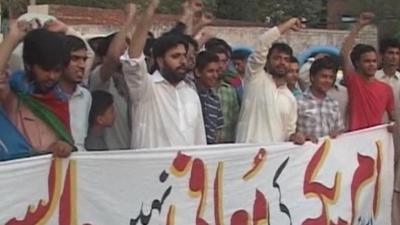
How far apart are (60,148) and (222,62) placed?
6.22 feet

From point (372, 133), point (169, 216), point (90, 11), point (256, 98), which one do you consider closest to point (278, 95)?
point (256, 98)

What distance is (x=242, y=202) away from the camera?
5297 mm

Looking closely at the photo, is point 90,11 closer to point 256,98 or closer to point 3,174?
point 256,98

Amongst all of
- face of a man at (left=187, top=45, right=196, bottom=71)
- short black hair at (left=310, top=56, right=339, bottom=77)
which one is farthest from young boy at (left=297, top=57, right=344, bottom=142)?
face of a man at (left=187, top=45, right=196, bottom=71)

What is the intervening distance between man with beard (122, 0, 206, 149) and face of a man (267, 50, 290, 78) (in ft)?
3.02

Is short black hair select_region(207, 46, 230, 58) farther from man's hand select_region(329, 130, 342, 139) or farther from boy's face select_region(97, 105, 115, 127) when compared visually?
boy's face select_region(97, 105, 115, 127)

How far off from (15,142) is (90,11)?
47.1 ft

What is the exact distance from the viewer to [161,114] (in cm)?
507

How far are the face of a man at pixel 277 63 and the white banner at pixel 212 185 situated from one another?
568mm

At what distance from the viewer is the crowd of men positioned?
4375 mm

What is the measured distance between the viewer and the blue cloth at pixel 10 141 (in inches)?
167

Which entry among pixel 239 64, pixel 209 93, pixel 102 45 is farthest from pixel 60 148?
pixel 239 64

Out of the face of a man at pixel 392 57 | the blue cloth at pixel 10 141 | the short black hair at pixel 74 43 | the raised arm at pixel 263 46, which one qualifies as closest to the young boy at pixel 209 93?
the raised arm at pixel 263 46

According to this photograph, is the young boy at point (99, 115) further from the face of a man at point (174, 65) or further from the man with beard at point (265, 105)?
the man with beard at point (265, 105)
